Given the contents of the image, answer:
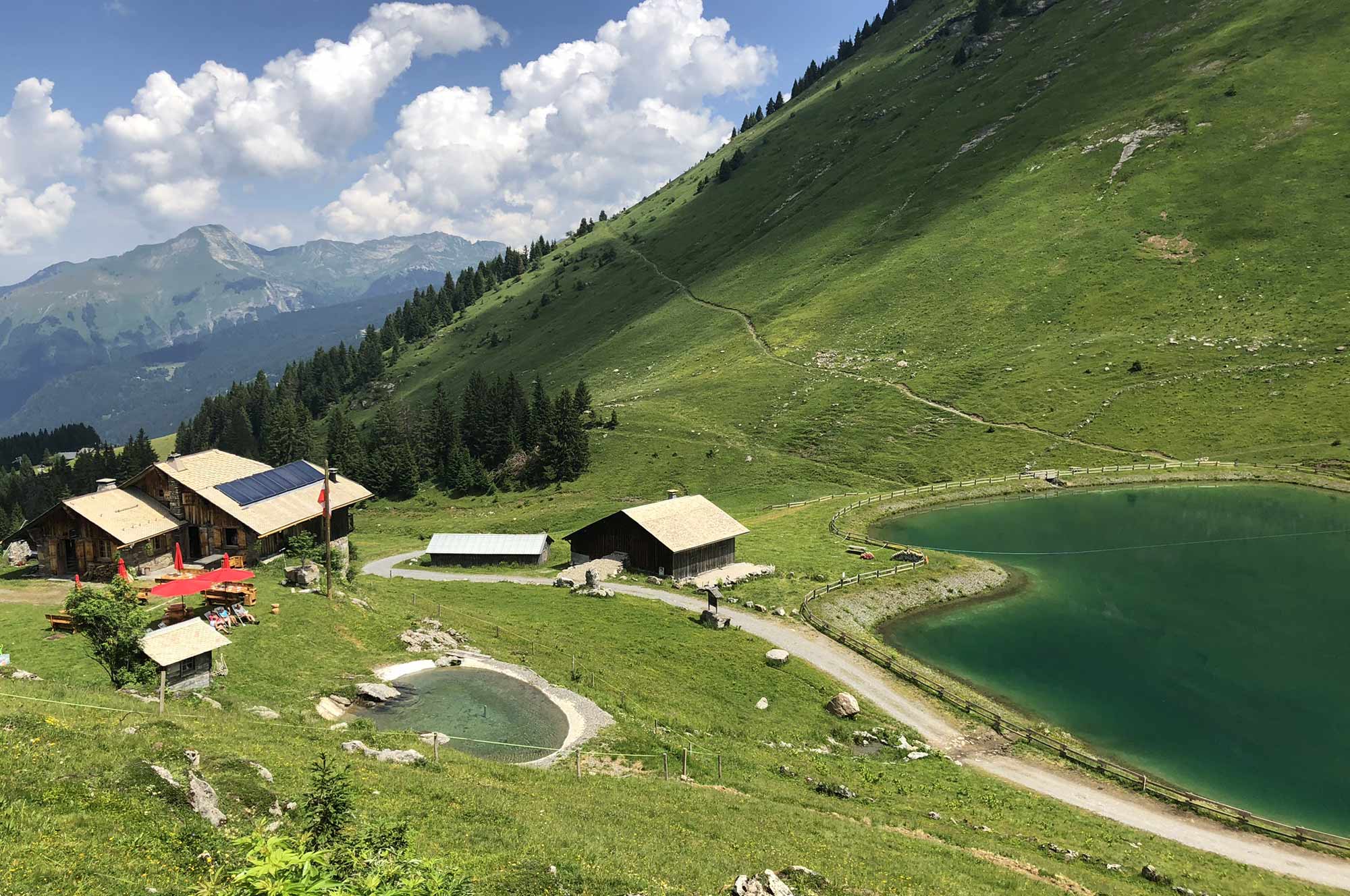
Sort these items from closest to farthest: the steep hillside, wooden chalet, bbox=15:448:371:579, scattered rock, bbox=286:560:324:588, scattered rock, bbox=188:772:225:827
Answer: scattered rock, bbox=188:772:225:827
scattered rock, bbox=286:560:324:588
wooden chalet, bbox=15:448:371:579
the steep hillside

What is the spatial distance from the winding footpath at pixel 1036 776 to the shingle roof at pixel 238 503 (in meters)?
36.1

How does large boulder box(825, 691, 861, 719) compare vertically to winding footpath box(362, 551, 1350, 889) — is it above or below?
above

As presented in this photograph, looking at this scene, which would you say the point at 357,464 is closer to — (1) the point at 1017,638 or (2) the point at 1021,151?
(1) the point at 1017,638

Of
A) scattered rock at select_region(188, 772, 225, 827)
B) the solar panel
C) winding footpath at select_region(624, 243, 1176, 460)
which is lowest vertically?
scattered rock at select_region(188, 772, 225, 827)

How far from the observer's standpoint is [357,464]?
13362 centimetres

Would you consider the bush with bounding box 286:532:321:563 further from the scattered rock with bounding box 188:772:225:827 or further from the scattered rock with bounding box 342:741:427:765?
the scattered rock with bounding box 188:772:225:827

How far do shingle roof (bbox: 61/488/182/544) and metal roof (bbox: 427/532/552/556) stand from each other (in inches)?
1140

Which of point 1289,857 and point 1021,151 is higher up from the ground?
point 1021,151

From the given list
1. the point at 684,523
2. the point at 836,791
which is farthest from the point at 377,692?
the point at 684,523

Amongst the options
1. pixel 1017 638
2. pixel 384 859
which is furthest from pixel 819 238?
pixel 384 859

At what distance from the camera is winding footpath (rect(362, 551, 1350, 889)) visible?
29594mm

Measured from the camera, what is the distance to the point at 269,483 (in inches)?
2608

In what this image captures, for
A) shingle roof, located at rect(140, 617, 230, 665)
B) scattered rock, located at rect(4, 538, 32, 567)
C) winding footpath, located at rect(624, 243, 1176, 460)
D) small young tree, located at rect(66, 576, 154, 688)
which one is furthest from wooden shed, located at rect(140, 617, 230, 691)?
winding footpath, located at rect(624, 243, 1176, 460)

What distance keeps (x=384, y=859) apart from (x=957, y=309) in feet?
453
